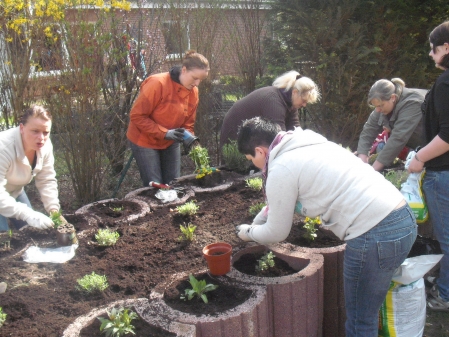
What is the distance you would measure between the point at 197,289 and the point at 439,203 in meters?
1.78

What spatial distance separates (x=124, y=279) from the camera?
2537 mm

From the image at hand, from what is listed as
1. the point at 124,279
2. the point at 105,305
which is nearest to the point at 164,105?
the point at 124,279

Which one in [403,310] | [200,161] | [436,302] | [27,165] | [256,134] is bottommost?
[436,302]

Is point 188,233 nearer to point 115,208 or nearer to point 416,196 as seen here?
point 115,208

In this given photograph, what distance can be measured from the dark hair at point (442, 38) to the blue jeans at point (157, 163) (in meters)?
2.63

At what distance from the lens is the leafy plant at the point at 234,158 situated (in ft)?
15.4

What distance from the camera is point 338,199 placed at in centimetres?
203

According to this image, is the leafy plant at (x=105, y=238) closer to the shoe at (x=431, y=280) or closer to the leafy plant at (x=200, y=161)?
the leafy plant at (x=200, y=161)

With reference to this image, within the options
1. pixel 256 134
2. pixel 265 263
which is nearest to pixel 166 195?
pixel 265 263

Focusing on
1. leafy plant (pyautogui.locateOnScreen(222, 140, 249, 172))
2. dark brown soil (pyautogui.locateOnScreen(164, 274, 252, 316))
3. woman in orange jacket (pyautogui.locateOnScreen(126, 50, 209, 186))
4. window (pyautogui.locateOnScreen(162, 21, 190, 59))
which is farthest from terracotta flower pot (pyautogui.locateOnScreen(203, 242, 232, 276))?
window (pyautogui.locateOnScreen(162, 21, 190, 59))

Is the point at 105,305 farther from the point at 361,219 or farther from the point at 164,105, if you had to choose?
the point at 164,105

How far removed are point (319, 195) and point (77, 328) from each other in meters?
1.29

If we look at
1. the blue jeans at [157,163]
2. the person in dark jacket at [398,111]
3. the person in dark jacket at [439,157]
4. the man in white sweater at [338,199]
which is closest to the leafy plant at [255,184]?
the blue jeans at [157,163]

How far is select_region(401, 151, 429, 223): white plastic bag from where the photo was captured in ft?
9.71
